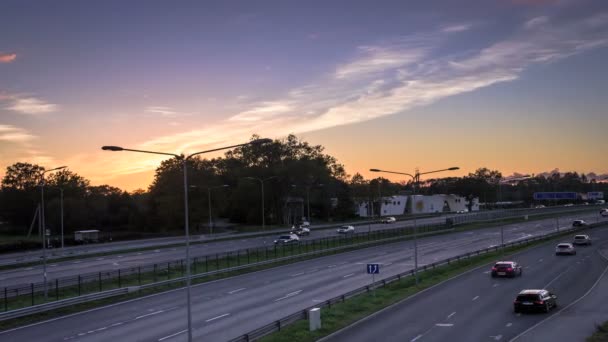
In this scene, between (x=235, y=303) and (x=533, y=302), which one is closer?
(x=533, y=302)

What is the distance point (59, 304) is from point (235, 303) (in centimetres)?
1085

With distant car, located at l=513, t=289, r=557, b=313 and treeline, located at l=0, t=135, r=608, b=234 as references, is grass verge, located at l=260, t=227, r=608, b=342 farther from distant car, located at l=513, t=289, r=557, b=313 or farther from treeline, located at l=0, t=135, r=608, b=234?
treeline, located at l=0, t=135, r=608, b=234

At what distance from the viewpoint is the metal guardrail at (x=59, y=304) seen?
3117 cm

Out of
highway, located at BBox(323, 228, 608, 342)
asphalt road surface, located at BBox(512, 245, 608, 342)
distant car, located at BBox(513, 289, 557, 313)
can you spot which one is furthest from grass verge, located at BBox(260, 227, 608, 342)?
distant car, located at BBox(513, 289, 557, 313)

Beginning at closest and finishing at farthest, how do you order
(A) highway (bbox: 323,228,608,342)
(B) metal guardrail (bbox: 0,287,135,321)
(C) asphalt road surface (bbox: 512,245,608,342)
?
(C) asphalt road surface (bbox: 512,245,608,342), (A) highway (bbox: 323,228,608,342), (B) metal guardrail (bbox: 0,287,135,321)

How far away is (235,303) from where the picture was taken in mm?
36281

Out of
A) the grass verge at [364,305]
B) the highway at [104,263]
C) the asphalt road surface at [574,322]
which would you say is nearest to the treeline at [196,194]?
the highway at [104,263]

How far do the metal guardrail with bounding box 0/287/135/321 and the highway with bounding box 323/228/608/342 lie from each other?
59.8 ft

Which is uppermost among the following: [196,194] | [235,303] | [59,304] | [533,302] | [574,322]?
[196,194]

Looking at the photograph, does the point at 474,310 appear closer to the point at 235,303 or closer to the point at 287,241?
the point at 235,303

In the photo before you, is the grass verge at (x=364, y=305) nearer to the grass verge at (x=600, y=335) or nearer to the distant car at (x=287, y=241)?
the grass verge at (x=600, y=335)

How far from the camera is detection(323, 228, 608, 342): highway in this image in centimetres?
2597

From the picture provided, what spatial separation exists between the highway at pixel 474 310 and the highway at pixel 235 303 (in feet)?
1.56

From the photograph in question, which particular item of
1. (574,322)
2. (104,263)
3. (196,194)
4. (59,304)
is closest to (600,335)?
(574,322)
